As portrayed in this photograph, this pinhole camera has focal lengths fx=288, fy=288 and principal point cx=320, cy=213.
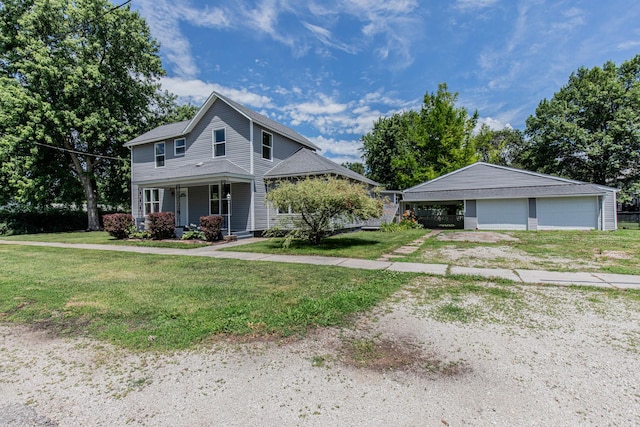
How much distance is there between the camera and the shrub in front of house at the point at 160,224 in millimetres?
13922

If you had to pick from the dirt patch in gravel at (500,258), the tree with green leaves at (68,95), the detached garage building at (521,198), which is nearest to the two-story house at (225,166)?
the tree with green leaves at (68,95)

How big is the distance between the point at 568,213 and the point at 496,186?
4306 millimetres

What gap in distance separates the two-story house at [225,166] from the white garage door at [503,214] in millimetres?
9144

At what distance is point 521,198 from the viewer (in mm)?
18969

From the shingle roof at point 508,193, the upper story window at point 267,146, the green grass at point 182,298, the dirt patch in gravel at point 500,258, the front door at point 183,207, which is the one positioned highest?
the upper story window at point 267,146

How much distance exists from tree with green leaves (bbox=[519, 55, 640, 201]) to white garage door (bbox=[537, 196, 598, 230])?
364 inches

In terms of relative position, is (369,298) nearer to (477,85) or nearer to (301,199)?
(301,199)

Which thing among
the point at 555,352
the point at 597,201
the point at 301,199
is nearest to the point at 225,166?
the point at 301,199

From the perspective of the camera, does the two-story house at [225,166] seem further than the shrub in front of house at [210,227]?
Yes

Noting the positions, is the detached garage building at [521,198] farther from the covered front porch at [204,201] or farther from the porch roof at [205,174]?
the porch roof at [205,174]

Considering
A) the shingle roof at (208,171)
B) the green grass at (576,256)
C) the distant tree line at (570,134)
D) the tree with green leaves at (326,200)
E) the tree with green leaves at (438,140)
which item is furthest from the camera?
the tree with green leaves at (438,140)

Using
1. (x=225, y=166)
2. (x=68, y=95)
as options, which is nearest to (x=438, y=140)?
(x=225, y=166)

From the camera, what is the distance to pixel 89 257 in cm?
947

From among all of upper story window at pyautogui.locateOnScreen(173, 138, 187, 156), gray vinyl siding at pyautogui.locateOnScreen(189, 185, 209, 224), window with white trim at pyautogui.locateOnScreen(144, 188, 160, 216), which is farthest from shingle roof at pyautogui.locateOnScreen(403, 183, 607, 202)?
window with white trim at pyautogui.locateOnScreen(144, 188, 160, 216)
